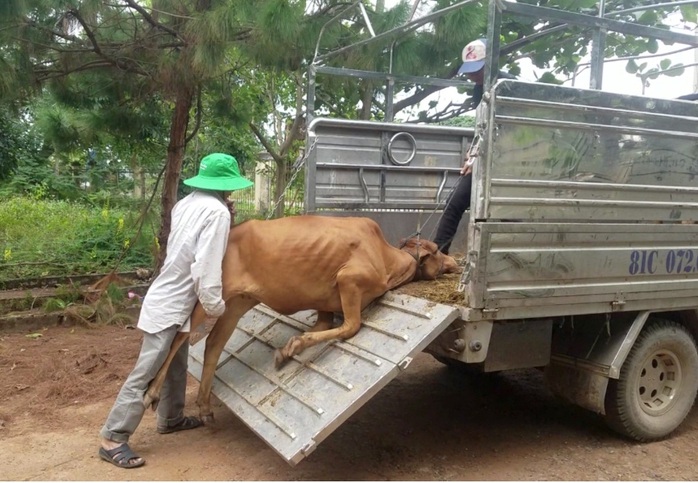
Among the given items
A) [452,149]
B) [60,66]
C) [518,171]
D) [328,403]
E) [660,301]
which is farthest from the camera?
[60,66]

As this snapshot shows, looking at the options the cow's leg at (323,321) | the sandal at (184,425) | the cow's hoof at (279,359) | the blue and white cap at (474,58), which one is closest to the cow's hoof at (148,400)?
the sandal at (184,425)

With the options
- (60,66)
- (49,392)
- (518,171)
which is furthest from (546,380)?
(60,66)

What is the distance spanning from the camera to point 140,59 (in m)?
6.36

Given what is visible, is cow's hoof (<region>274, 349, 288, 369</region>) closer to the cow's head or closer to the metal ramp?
the metal ramp

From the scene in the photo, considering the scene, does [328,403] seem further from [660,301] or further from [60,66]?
[60,66]

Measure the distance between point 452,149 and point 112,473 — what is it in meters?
3.67

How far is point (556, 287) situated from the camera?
136 inches

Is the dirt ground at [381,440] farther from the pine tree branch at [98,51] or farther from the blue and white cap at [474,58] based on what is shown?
the pine tree branch at [98,51]

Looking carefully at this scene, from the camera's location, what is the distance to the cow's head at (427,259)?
4.11 meters

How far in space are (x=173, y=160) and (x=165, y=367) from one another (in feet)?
12.9

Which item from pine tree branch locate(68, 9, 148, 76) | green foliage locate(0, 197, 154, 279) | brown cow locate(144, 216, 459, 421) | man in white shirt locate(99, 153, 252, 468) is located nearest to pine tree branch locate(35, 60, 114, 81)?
pine tree branch locate(68, 9, 148, 76)

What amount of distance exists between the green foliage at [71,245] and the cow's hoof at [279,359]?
4781 millimetres

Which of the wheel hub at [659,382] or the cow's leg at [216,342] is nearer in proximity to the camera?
the cow's leg at [216,342]

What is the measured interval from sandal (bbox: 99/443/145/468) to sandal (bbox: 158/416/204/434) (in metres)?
0.47
